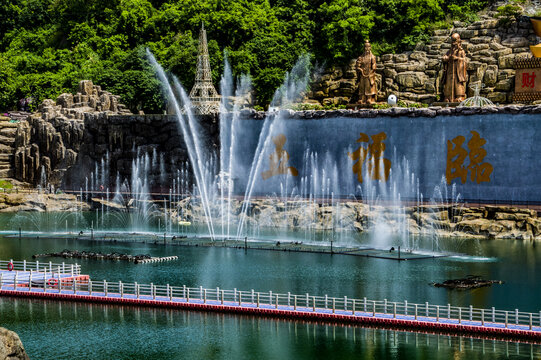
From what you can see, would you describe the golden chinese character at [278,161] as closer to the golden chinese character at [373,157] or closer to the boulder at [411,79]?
the golden chinese character at [373,157]

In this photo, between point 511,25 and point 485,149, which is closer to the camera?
point 485,149

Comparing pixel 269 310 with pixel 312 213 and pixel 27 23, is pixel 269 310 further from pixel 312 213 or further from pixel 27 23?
pixel 27 23

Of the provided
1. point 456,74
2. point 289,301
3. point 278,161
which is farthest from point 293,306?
point 456,74

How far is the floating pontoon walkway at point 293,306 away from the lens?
1457 inches

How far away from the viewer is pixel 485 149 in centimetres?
6706

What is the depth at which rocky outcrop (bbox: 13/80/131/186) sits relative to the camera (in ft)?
270

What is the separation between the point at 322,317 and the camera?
128ft

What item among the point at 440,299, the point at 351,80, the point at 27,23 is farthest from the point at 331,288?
the point at 27,23

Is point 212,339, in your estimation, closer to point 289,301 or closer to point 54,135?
point 289,301

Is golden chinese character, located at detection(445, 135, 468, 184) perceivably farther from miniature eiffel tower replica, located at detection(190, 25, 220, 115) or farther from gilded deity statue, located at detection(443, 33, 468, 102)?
miniature eiffel tower replica, located at detection(190, 25, 220, 115)

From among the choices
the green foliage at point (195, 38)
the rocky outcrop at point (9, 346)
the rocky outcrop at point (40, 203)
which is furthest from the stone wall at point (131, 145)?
the rocky outcrop at point (9, 346)

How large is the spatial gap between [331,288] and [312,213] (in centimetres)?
2304

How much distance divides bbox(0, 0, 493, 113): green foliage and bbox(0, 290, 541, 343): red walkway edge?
40.9m

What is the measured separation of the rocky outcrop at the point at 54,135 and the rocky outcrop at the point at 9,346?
56608 millimetres
